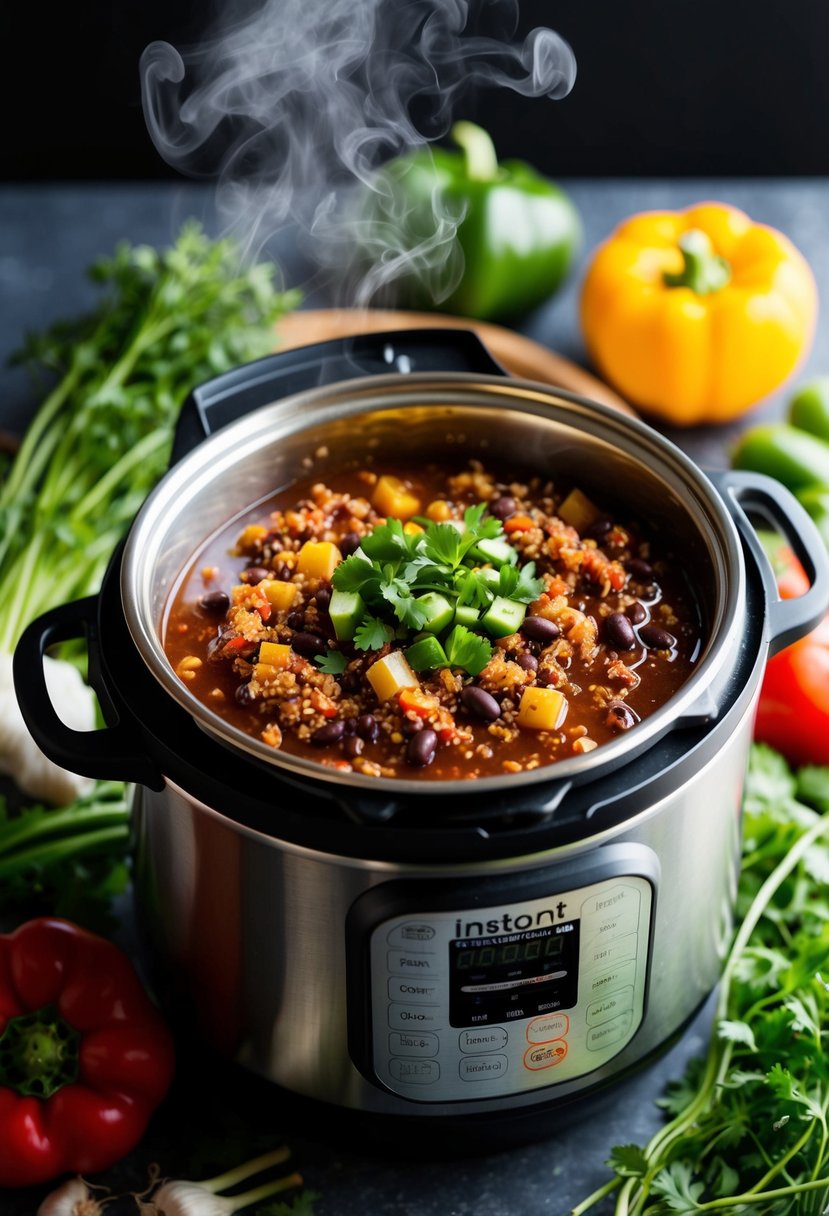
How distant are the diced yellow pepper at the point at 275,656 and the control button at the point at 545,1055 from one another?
641mm

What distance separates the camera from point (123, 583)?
1.95m

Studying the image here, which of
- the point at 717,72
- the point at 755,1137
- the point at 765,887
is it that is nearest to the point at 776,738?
the point at 765,887

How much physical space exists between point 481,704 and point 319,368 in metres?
0.75

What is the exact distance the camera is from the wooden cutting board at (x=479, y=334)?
340 cm

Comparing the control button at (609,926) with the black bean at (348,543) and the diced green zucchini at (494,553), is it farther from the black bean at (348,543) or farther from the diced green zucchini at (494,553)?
→ the black bean at (348,543)

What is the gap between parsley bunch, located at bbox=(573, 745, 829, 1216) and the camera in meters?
2.01

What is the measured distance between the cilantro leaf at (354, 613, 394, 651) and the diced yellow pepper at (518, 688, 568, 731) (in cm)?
22

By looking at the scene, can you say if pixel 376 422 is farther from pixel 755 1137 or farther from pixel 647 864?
pixel 755 1137

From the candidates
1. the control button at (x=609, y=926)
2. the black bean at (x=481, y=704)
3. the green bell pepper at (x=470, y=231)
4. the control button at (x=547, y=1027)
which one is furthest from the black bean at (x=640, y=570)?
the green bell pepper at (x=470, y=231)

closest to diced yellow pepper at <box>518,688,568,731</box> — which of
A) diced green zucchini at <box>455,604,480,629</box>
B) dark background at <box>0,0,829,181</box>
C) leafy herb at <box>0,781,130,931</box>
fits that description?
diced green zucchini at <box>455,604,480,629</box>

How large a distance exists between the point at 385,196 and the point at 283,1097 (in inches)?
94.5

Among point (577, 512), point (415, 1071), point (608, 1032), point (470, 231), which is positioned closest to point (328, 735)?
point (415, 1071)

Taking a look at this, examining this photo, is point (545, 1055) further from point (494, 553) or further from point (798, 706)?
point (798, 706)

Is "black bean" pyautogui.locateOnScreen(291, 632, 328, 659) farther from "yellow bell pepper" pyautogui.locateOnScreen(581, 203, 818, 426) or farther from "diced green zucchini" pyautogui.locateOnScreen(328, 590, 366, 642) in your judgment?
"yellow bell pepper" pyautogui.locateOnScreen(581, 203, 818, 426)
